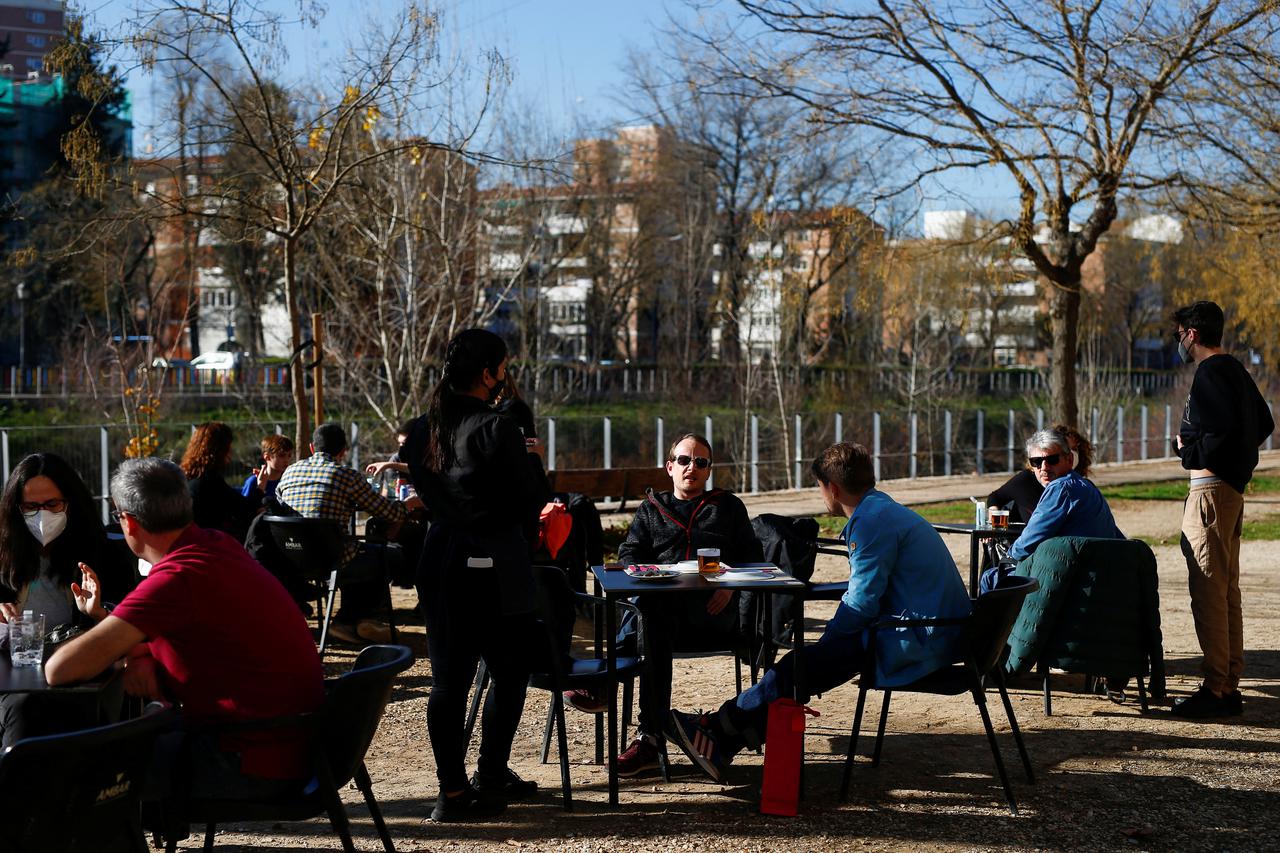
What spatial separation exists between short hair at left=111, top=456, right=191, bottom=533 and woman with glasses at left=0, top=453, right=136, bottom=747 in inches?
35.4

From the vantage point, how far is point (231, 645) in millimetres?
3967

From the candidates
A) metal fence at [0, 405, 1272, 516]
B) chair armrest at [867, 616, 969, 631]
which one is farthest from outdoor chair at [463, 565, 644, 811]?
metal fence at [0, 405, 1272, 516]

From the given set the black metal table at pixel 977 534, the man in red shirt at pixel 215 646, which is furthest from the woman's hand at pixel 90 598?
the black metal table at pixel 977 534

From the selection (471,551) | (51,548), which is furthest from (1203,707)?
(51,548)

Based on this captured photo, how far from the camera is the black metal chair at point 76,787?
3121mm

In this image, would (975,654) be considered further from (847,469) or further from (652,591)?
(652,591)

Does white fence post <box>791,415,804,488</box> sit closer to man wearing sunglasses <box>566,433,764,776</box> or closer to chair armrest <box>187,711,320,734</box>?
man wearing sunglasses <box>566,433,764,776</box>

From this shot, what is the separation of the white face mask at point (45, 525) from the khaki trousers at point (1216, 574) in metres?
5.24

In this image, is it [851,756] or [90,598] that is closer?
[90,598]

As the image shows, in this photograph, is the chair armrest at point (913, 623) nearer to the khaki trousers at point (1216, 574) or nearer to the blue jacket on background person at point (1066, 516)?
the blue jacket on background person at point (1066, 516)

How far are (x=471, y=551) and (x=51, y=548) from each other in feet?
4.95

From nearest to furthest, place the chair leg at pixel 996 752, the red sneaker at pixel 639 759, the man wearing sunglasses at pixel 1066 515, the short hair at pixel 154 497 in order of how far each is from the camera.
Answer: the short hair at pixel 154 497 < the chair leg at pixel 996 752 < the red sneaker at pixel 639 759 < the man wearing sunglasses at pixel 1066 515

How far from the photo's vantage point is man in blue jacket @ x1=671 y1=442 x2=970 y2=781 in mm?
5512

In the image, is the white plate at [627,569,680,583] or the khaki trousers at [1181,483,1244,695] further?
the khaki trousers at [1181,483,1244,695]
